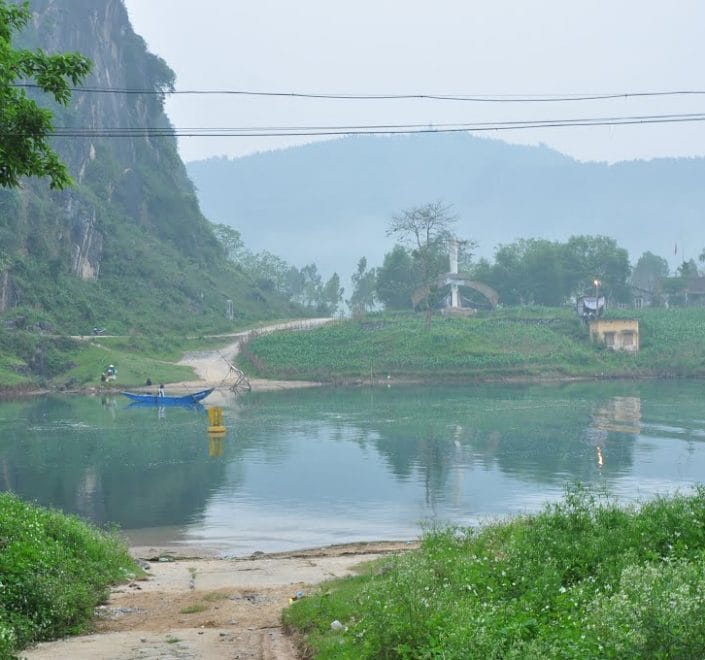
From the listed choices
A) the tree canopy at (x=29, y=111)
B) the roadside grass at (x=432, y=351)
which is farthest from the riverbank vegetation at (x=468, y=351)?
the tree canopy at (x=29, y=111)

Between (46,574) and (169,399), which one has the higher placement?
(169,399)

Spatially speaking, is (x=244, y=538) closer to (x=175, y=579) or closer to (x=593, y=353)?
(x=175, y=579)

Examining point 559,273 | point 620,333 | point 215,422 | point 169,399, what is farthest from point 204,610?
point 559,273

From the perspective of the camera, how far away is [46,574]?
13.8m

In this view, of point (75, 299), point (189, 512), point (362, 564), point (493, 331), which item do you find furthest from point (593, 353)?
point (362, 564)

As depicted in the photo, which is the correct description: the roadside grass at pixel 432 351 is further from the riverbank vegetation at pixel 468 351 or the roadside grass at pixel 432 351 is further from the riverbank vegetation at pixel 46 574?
the riverbank vegetation at pixel 46 574

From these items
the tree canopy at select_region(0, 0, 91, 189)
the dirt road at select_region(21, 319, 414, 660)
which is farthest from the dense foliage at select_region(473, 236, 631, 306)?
the tree canopy at select_region(0, 0, 91, 189)

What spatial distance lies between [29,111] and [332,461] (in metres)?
30.9

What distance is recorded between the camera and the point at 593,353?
86438 millimetres

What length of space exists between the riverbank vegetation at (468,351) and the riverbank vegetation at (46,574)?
62.5 meters

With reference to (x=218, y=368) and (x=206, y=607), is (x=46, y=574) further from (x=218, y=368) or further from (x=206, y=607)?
(x=218, y=368)

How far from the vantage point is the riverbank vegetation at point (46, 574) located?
12.5 metres

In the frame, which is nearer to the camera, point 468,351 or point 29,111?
point 29,111

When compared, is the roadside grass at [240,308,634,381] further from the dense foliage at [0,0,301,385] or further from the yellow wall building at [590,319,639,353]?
the dense foliage at [0,0,301,385]
